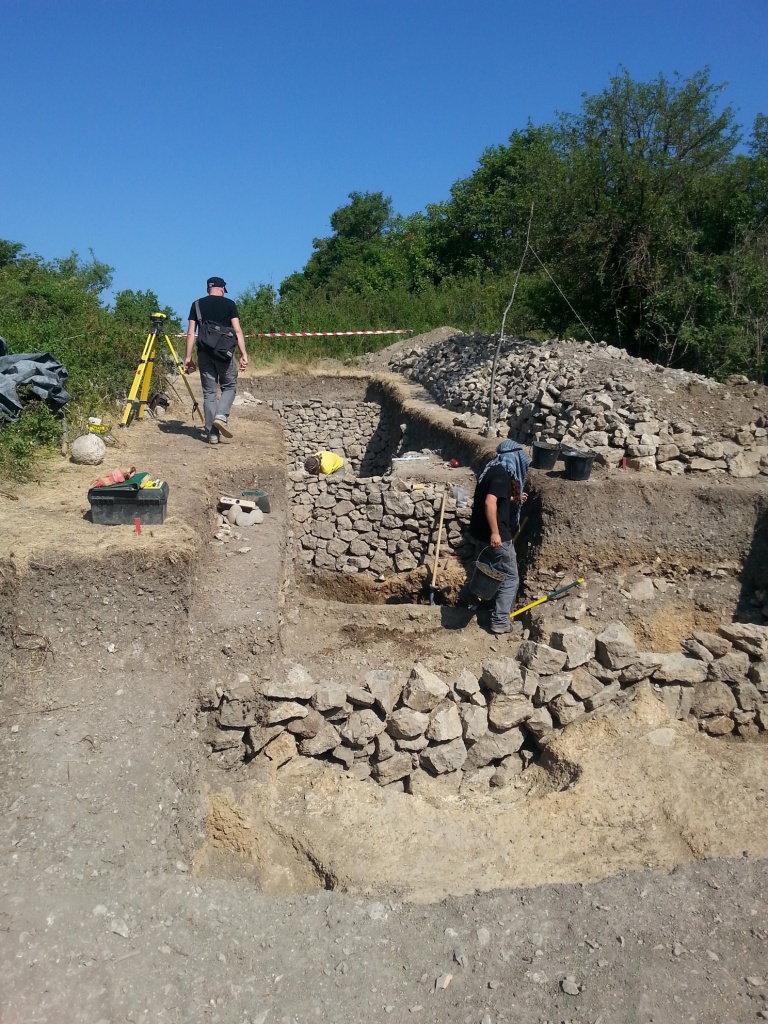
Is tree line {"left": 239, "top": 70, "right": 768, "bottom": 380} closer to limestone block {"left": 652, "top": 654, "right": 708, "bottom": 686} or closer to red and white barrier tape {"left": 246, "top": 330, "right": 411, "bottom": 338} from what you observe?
red and white barrier tape {"left": 246, "top": 330, "right": 411, "bottom": 338}

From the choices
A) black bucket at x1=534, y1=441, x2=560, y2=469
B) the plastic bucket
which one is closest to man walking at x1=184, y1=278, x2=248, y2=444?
the plastic bucket

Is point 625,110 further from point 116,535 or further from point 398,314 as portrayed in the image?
point 116,535

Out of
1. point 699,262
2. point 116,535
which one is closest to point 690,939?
point 116,535

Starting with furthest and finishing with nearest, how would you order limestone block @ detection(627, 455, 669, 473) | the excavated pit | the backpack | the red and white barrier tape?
the red and white barrier tape < limestone block @ detection(627, 455, 669, 473) < the backpack < the excavated pit

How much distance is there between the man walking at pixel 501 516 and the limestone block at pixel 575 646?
3.67 ft

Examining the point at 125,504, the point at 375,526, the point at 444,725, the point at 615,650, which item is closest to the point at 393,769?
the point at 444,725

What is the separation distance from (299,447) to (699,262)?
7716mm

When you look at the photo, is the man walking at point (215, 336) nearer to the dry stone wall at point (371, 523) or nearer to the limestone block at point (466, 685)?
the dry stone wall at point (371, 523)

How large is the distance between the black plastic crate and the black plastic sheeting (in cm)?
217

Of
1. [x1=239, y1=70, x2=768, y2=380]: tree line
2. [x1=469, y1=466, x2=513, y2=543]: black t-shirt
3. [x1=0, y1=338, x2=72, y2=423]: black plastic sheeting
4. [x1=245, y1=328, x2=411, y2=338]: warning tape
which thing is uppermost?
[x1=239, y1=70, x2=768, y2=380]: tree line

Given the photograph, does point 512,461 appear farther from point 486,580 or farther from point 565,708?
point 565,708

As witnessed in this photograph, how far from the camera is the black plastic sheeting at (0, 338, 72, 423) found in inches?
262

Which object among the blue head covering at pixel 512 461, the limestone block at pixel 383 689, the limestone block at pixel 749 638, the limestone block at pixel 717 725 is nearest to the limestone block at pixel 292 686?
the limestone block at pixel 383 689

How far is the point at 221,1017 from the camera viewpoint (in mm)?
3143
